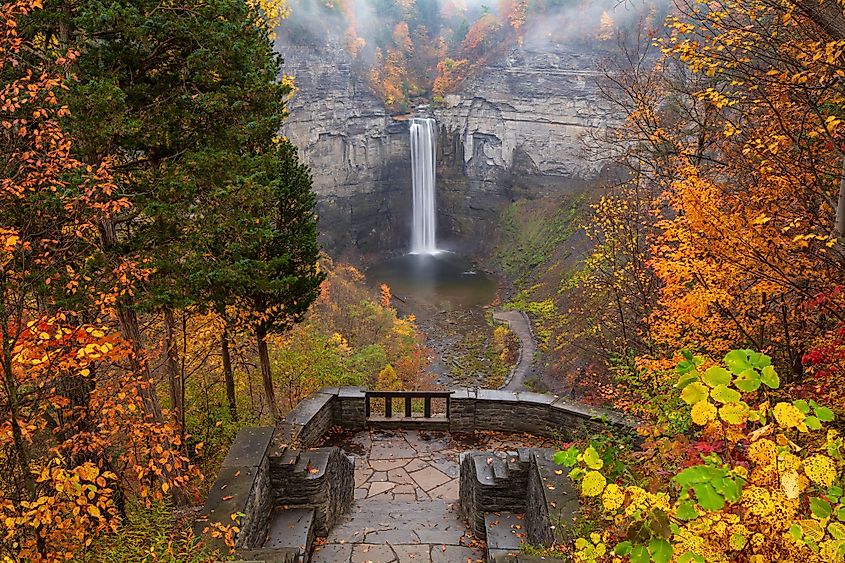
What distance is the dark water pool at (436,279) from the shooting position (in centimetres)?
3572

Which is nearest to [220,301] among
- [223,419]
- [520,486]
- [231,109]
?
[223,419]

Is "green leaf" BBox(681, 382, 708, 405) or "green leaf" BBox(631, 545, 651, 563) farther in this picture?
"green leaf" BBox(681, 382, 708, 405)

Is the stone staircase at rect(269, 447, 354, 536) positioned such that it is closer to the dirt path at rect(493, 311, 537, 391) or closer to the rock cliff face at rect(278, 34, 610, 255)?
the dirt path at rect(493, 311, 537, 391)

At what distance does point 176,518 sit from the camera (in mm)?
5848

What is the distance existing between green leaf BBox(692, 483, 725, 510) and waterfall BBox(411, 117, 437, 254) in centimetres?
4321

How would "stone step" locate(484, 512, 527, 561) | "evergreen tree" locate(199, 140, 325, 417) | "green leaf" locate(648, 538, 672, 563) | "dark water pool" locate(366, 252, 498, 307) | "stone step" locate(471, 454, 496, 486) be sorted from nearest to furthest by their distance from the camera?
"green leaf" locate(648, 538, 672, 563) < "stone step" locate(484, 512, 527, 561) < "stone step" locate(471, 454, 496, 486) < "evergreen tree" locate(199, 140, 325, 417) < "dark water pool" locate(366, 252, 498, 307)

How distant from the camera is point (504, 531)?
6.55 m

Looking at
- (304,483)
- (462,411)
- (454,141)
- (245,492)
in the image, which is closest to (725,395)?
(245,492)

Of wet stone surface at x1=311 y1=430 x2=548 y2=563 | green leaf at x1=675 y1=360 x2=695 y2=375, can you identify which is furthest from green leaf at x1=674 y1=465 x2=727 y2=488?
wet stone surface at x1=311 y1=430 x2=548 y2=563

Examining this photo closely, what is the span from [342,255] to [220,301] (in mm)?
35113

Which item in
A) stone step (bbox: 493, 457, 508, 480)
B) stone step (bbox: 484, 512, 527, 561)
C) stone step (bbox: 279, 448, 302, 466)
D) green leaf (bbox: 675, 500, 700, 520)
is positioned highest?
green leaf (bbox: 675, 500, 700, 520)

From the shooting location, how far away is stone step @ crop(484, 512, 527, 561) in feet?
20.0

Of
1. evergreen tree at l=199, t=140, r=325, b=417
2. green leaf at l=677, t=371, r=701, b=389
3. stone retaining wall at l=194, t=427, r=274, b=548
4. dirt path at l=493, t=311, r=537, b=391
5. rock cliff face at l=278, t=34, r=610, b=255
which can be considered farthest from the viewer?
rock cliff face at l=278, t=34, r=610, b=255

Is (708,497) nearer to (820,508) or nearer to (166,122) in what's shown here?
(820,508)
